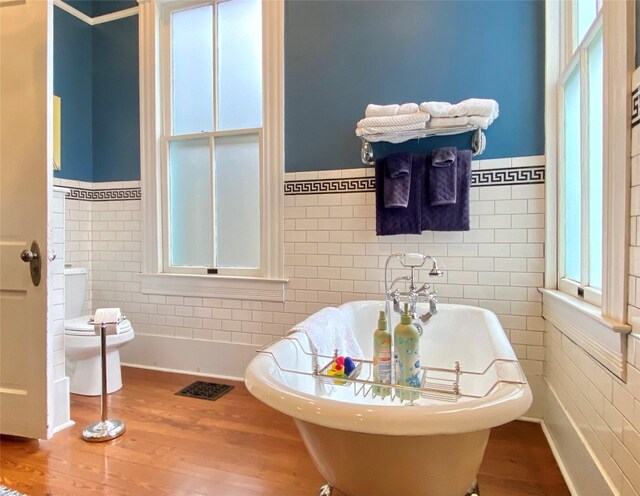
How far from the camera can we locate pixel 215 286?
2805mm

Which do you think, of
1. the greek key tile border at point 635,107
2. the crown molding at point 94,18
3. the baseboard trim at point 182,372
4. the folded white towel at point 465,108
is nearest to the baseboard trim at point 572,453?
the greek key tile border at point 635,107

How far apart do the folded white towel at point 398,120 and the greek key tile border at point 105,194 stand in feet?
6.38

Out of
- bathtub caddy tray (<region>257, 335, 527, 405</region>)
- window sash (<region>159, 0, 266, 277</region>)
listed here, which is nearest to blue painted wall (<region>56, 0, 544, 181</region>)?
window sash (<region>159, 0, 266, 277</region>)

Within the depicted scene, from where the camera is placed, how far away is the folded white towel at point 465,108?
2055mm

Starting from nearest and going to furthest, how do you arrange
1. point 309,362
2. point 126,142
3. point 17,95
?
1. point 309,362
2. point 17,95
3. point 126,142

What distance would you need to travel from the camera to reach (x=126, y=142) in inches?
121

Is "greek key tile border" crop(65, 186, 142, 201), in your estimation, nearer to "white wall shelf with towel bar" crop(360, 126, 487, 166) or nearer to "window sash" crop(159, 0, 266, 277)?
"window sash" crop(159, 0, 266, 277)

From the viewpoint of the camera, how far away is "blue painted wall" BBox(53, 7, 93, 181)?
2.94 m

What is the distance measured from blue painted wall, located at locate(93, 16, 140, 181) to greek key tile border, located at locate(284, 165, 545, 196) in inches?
55.9

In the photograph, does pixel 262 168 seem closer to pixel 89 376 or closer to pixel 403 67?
pixel 403 67

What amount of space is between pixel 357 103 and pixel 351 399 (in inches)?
70.6

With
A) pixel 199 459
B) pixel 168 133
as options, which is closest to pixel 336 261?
pixel 199 459

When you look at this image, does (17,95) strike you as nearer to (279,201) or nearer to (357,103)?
(279,201)

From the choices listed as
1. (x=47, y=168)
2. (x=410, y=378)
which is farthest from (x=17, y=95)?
(x=410, y=378)
